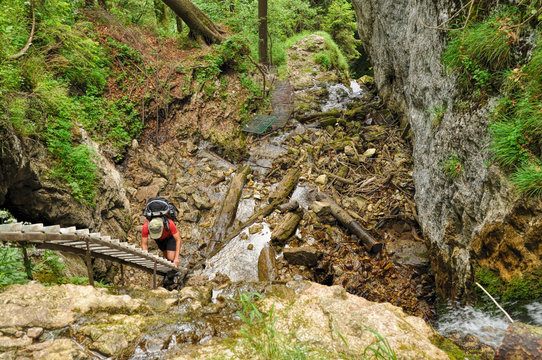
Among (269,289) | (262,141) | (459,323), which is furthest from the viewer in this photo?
(262,141)

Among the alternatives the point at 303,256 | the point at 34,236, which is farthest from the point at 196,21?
the point at 34,236

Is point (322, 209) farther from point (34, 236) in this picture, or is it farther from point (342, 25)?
point (342, 25)

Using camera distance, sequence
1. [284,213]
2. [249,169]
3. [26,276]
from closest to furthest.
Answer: [26,276] → [284,213] → [249,169]

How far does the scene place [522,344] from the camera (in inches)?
73.7

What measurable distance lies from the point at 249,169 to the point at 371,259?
4.76m

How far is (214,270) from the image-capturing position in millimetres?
6664

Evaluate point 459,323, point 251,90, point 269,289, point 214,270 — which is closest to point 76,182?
point 214,270

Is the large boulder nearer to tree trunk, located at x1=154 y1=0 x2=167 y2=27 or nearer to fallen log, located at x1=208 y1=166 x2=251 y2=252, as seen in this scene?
fallen log, located at x1=208 y1=166 x2=251 y2=252

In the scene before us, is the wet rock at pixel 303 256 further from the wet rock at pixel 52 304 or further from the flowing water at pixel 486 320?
the wet rock at pixel 52 304

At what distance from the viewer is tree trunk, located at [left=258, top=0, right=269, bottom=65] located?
1368 cm

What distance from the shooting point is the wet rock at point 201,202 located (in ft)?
26.7

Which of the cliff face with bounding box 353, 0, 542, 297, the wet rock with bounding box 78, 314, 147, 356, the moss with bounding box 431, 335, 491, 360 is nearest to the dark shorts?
the wet rock with bounding box 78, 314, 147, 356

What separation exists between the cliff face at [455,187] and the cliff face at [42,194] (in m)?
6.76

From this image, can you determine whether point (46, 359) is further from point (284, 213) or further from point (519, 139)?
point (284, 213)
